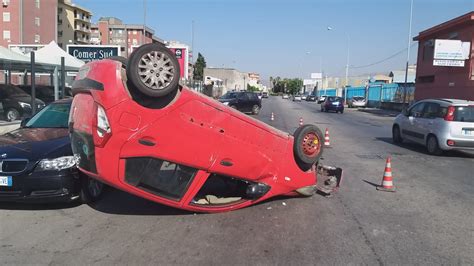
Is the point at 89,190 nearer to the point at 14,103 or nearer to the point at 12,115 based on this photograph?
the point at 12,115

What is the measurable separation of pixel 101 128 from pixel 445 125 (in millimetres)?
10433

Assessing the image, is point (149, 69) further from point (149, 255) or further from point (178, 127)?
point (149, 255)

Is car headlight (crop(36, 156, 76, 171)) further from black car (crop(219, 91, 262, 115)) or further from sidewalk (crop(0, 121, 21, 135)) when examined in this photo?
black car (crop(219, 91, 262, 115))

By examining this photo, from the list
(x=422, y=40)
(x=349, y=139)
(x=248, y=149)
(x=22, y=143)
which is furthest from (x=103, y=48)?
(x=422, y=40)

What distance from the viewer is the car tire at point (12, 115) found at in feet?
55.2

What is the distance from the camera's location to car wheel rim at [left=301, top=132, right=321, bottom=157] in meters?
6.53

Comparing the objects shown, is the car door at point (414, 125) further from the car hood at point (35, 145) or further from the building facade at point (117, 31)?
the building facade at point (117, 31)

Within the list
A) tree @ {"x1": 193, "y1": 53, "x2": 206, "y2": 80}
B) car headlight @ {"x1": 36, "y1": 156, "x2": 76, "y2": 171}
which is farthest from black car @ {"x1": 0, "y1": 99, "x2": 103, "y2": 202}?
tree @ {"x1": 193, "y1": 53, "x2": 206, "y2": 80}

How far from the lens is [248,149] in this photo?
5766mm

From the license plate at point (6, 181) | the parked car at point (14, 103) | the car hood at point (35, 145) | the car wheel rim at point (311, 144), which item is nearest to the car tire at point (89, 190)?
the car hood at point (35, 145)

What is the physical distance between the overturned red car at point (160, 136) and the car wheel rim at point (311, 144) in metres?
0.63

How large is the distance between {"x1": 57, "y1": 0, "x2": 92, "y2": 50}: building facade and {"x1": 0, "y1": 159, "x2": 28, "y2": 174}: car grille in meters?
92.6

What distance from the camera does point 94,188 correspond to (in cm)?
664

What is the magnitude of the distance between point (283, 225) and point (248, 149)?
1.06 metres
